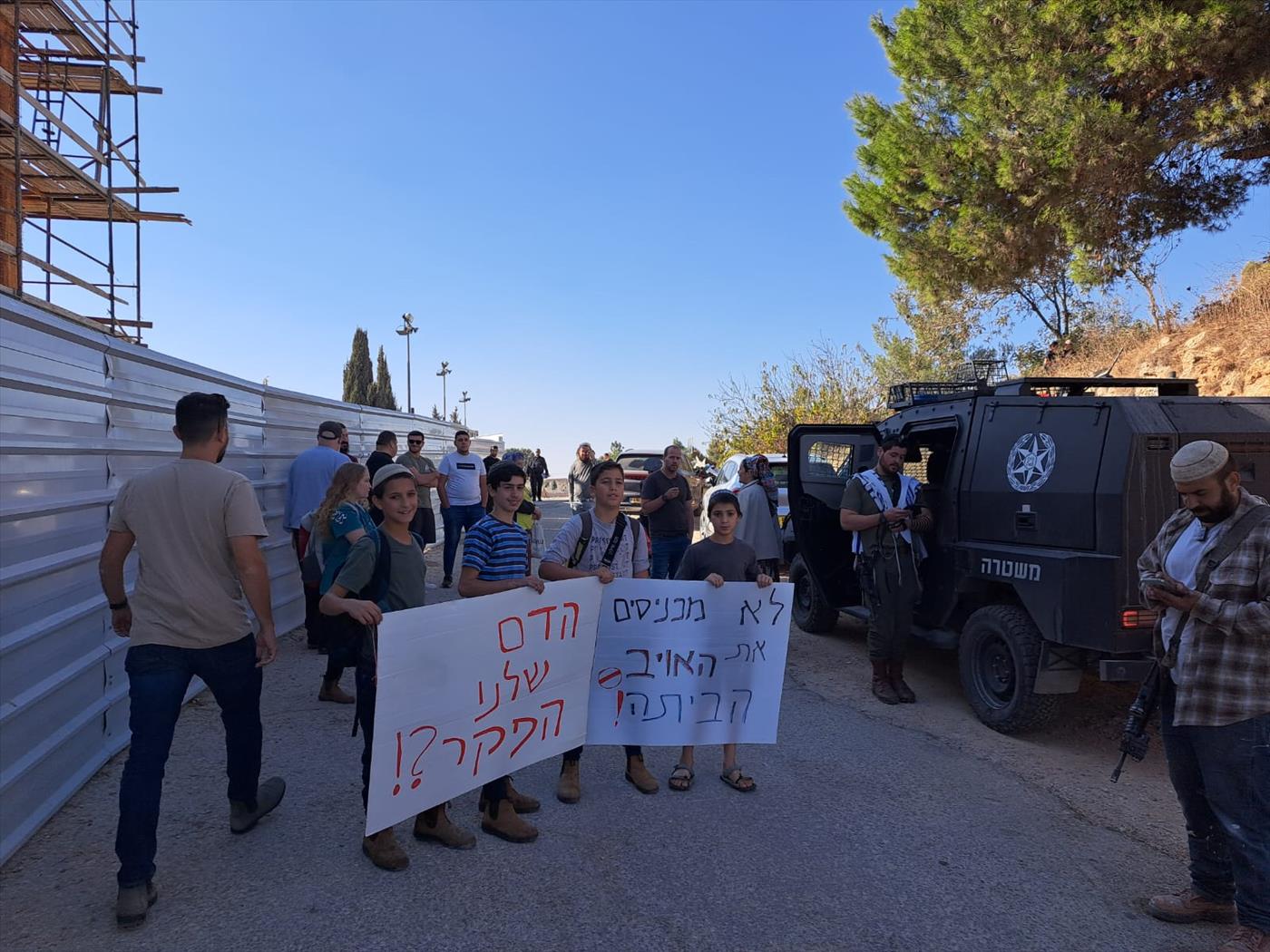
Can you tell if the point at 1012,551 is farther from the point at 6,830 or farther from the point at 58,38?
the point at 58,38

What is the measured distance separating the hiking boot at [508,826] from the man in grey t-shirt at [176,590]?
1294 millimetres

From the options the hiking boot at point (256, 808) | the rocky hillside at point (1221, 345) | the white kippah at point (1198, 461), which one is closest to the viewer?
the white kippah at point (1198, 461)

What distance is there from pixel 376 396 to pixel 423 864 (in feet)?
244

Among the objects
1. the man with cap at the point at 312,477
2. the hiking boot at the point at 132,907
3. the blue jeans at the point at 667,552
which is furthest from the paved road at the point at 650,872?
the blue jeans at the point at 667,552

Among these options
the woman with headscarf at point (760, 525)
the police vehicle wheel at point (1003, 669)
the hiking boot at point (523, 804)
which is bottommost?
the hiking boot at point (523, 804)

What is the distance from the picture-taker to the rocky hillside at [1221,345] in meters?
11.8

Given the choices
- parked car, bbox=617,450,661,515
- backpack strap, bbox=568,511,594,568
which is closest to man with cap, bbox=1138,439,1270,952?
backpack strap, bbox=568,511,594,568

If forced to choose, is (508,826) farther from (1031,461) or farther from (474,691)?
(1031,461)

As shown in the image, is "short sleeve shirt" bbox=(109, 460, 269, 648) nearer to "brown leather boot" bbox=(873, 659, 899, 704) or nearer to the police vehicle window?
"brown leather boot" bbox=(873, 659, 899, 704)

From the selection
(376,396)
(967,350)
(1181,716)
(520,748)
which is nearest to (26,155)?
(520,748)

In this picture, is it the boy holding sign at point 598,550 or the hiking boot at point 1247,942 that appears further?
the boy holding sign at point 598,550

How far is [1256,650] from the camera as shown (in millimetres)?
3020

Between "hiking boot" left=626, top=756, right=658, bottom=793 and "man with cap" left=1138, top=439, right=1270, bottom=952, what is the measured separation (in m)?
2.26

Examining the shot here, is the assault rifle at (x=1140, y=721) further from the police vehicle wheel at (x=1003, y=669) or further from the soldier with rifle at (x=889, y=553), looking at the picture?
the soldier with rifle at (x=889, y=553)
